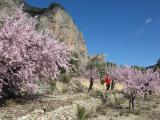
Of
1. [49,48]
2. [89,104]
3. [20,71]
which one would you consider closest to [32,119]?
[20,71]

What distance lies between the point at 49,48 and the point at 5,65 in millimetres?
4366

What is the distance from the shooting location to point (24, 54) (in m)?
25.9

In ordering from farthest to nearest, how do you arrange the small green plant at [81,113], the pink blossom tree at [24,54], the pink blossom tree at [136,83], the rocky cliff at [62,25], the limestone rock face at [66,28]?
1. the limestone rock face at [66,28]
2. the rocky cliff at [62,25]
3. the pink blossom tree at [136,83]
4. the small green plant at [81,113]
5. the pink blossom tree at [24,54]

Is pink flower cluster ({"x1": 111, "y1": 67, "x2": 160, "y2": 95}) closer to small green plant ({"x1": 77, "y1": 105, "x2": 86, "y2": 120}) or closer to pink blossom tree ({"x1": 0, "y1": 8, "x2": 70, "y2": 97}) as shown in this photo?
small green plant ({"x1": 77, "y1": 105, "x2": 86, "y2": 120})

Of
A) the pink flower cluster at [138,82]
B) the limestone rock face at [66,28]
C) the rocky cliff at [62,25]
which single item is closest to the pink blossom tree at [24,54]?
the pink flower cluster at [138,82]

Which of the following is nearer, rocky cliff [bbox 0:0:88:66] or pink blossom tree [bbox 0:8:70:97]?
pink blossom tree [bbox 0:8:70:97]

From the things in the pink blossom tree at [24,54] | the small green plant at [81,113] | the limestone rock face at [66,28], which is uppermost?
the limestone rock face at [66,28]

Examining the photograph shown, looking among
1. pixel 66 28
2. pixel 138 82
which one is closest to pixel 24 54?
→ pixel 138 82

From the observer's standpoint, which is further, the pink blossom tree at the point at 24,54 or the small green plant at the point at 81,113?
the small green plant at the point at 81,113

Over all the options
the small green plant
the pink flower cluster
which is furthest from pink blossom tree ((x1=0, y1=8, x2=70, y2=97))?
the pink flower cluster

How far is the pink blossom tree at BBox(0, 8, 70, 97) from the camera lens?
24.9 m

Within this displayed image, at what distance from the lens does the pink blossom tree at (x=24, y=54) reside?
2492 centimetres

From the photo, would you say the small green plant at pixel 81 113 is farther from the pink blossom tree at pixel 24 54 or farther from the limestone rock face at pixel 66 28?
the limestone rock face at pixel 66 28

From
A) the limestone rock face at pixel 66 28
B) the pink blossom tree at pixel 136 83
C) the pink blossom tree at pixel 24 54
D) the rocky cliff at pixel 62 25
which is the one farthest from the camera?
the limestone rock face at pixel 66 28
